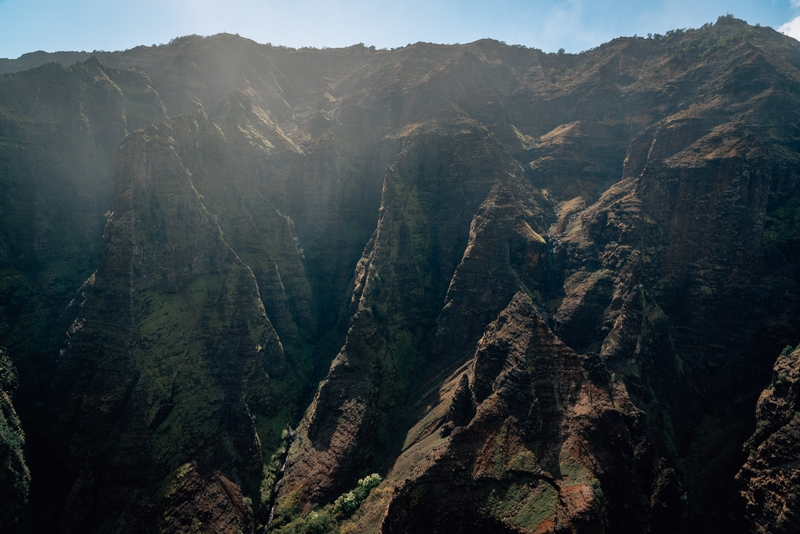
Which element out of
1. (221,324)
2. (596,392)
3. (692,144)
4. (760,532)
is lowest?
(760,532)

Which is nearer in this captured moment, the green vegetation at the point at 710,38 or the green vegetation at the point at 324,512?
the green vegetation at the point at 324,512

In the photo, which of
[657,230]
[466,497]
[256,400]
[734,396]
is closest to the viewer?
[466,497]

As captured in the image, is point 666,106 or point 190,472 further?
point 666,106

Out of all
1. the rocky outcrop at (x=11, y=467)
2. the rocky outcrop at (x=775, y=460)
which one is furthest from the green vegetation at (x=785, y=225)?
the rocky outcrop at (x=11, y=467)

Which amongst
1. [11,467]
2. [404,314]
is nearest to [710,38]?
[404,314]

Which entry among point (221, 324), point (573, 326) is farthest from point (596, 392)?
point (221, 324)

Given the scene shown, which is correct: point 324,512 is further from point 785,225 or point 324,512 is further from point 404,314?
point 785,225

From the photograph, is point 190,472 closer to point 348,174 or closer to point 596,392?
point 596,392

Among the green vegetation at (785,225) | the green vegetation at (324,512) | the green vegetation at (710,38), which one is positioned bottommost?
the green vegetation at (324,512)

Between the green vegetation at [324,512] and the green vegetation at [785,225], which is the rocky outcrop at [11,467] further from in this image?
the green vegetation at [785,225]
